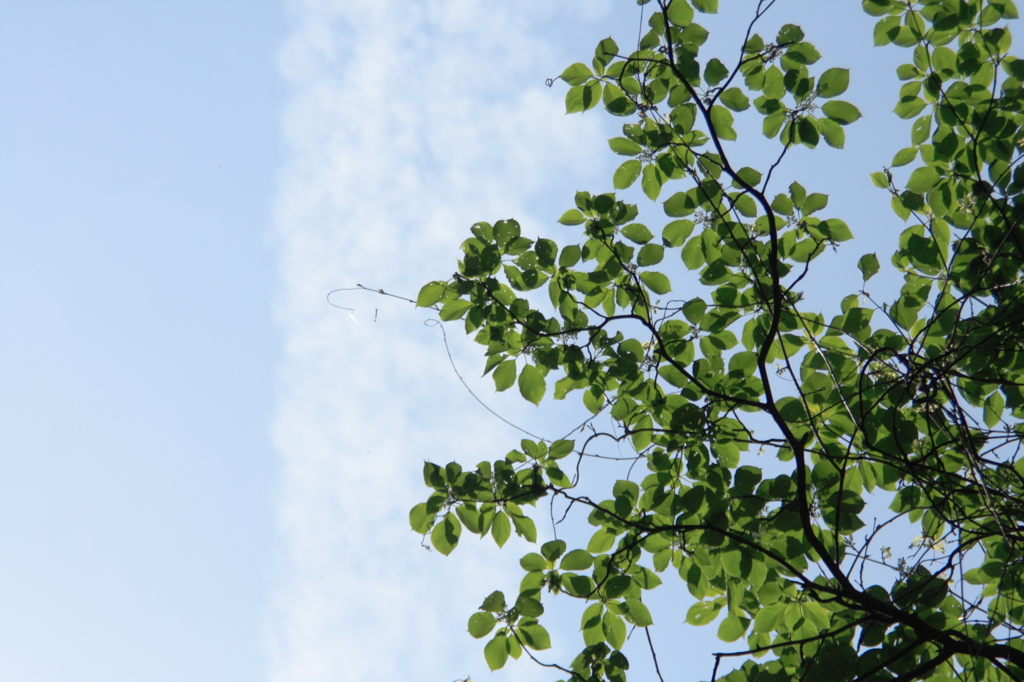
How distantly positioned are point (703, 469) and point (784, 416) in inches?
14.7

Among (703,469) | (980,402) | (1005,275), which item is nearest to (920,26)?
(1005,275)

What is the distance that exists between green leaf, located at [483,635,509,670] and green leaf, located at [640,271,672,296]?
4.80 feet

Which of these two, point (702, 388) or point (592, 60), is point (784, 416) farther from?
point (592, 60)

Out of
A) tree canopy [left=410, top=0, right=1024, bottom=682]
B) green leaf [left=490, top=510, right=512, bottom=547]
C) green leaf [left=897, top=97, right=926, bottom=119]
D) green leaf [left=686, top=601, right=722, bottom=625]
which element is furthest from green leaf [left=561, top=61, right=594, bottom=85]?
Result: green leaf [left=686, top=601, right=722, bottom=625]

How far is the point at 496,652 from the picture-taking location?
241cm

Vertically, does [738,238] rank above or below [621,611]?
above

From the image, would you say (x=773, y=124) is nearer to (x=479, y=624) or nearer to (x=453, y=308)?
Answer: (x=453, y=308)

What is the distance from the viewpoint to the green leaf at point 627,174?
101 inches

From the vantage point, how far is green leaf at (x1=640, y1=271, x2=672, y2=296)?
2.57m

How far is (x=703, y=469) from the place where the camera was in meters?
2.55

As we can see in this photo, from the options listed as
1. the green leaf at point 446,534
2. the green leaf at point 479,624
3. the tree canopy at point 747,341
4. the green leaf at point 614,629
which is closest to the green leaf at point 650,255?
the tree canopy at point 747,341

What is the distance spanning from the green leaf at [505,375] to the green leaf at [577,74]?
113cm

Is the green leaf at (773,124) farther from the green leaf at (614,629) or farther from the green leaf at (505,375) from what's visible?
the green leaf at (614,629)

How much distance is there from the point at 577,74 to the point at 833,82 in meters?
0.94
